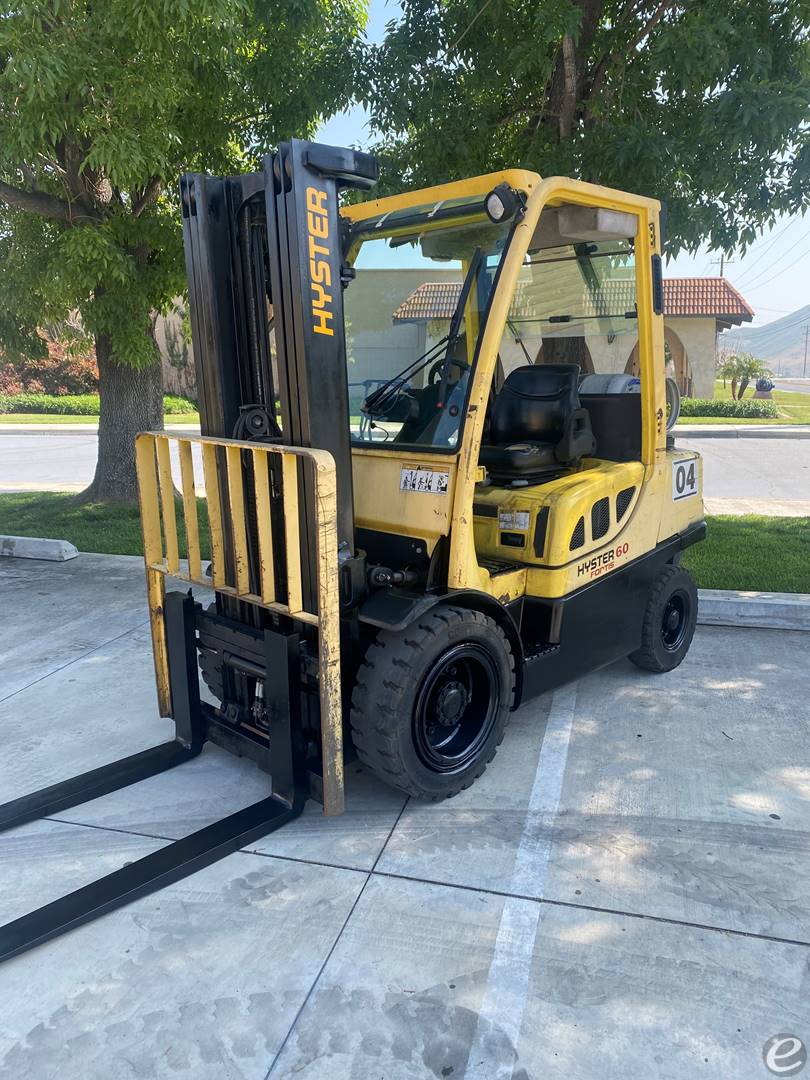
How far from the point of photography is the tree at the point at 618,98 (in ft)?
20.5

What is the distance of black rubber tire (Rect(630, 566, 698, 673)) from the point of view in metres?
4.80

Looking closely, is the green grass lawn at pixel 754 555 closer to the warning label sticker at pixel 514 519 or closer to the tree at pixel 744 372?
the warning label sticker at pixel 514 519

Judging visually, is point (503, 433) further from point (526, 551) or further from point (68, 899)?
point (68, 899)

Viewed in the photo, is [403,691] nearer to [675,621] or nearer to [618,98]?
[675,621]

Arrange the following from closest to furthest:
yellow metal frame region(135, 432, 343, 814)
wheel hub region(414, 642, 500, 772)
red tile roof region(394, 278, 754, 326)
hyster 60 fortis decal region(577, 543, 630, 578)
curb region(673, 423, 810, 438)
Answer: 1. yellow metal frame region(135, 432, 343, 814)
2. wheel hub region(414, 642, 500, 772)
3. hyster 60 fortis decal region(577, 543, 630, 578)
4. curb region(673, 423, 810, 438)
5. red tile roof region(394, 278, 754, 326)

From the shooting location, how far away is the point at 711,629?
5996 mm

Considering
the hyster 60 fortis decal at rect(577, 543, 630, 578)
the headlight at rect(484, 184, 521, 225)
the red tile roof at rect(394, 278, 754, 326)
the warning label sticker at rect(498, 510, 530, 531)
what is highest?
the red tile roof at rect(394, 278, 754, 326)

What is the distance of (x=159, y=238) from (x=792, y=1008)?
8206 mm

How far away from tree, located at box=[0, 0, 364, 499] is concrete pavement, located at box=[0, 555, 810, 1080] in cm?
482

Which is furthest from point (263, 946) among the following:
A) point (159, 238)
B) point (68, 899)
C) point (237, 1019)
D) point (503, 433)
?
point (159, 238)

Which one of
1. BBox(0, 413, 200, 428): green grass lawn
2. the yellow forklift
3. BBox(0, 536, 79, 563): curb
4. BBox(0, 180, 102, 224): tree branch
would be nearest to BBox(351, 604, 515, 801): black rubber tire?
the yellow forklift

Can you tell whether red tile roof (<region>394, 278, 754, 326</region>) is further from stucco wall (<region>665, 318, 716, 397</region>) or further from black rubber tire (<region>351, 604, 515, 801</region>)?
black rubber tire (<region>351, 604, 515, 801</region>)

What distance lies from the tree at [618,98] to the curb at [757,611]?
319 cm

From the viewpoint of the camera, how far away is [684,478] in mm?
4949
